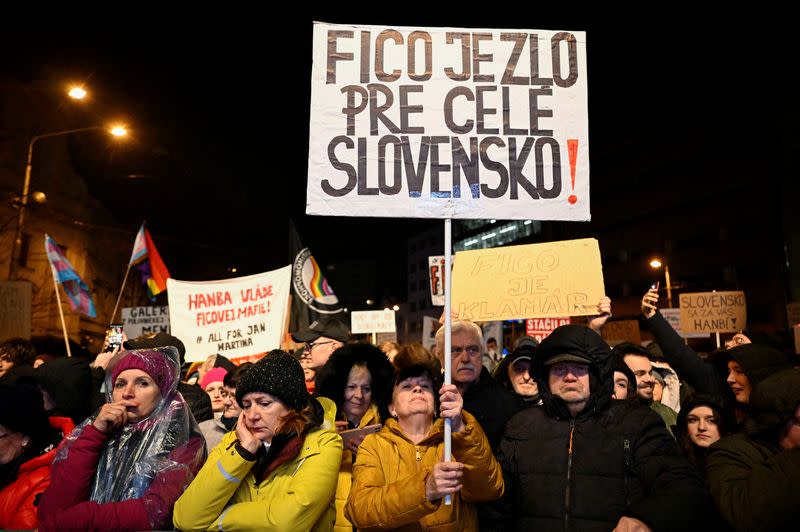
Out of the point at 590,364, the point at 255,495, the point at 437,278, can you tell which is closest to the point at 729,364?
the point at 590,364

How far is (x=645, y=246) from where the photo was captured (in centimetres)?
5103

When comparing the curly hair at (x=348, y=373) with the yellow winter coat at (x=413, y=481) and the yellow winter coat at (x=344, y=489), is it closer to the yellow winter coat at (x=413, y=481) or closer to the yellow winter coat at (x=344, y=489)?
the yellow winter coat at (x=344, y=489)

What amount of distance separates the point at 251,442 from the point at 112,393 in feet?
3.25

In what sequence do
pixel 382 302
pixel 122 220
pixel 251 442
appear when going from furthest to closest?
pixel 382 302, pixel 122 220, pixel 251 442

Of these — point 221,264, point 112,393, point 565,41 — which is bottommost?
point 112,393

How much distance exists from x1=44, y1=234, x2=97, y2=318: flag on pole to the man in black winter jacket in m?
8.96

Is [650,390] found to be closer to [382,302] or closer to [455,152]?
[455,152]

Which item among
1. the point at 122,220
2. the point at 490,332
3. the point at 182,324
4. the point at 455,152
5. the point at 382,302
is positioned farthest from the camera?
the point at 382,302

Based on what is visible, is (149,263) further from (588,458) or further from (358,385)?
(588,458)

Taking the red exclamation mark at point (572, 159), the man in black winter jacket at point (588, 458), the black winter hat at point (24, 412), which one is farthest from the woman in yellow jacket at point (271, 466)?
the red exclamation mark at point (572, 159)

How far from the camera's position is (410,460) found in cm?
298

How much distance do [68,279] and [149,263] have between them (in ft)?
4.97

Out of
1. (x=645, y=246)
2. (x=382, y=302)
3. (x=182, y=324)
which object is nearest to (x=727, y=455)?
(x=182, y=324)

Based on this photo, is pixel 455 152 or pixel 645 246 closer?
pixel 455 152
